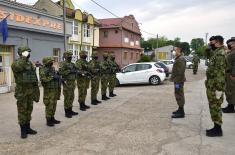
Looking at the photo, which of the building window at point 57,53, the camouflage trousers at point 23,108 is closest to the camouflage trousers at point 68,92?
the camouflage trousers at point 23,108

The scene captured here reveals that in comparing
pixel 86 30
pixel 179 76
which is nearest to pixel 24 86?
pixel 179 76

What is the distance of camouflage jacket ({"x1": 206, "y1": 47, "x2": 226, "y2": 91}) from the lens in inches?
266

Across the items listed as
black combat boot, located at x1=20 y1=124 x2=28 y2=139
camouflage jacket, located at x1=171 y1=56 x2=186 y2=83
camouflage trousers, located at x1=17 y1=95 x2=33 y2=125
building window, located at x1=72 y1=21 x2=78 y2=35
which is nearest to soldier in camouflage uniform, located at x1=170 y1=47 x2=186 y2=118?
camouflage jacket, located at x1=171 y1=56 x2=186 y2=83

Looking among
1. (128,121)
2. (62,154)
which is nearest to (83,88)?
(128,121)

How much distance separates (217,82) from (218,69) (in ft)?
0.92

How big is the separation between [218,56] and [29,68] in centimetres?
417

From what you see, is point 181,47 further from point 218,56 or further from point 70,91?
point 70,91

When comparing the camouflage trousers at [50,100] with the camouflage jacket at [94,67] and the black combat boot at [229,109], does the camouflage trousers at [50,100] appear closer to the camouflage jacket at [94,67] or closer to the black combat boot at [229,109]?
the camouflage jacket at [94,67]

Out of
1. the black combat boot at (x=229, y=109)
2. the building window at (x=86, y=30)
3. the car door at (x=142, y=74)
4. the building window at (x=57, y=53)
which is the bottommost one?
the black combat boot at (x=229, y=109)

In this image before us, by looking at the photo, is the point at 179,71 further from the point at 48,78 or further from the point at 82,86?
the point at 48,78

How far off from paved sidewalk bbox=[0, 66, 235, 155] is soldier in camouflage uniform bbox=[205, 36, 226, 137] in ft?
1.41

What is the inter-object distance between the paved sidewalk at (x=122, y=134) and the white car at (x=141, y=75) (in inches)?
340

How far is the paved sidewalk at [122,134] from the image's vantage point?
19.9ft

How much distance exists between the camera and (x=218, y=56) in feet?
22.2
